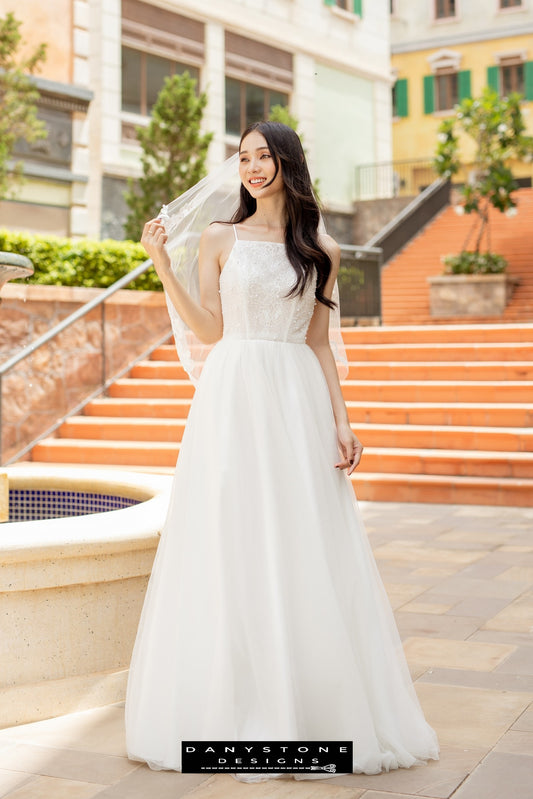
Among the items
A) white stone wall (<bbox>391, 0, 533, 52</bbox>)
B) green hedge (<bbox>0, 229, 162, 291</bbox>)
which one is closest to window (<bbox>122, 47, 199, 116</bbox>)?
green hedge (<bbox>0, 229, 162, 291</bbox>)

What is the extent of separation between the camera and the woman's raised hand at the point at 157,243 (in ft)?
10.5

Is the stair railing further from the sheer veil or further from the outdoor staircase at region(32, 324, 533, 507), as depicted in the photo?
the sheer veil

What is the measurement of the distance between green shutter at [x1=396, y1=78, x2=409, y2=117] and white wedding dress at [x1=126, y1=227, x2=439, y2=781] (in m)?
31.6

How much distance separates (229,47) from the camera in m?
21.9

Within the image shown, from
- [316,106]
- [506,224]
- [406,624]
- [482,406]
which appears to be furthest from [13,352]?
[316,106]

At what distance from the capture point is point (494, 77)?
32188 mm

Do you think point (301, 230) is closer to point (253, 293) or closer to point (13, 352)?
point (253, 293)

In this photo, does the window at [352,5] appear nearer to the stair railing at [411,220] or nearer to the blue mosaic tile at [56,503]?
the stair railing at [411,220]

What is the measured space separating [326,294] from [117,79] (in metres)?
16.9

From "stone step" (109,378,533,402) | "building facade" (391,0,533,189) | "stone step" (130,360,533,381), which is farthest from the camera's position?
"building facade" (391,0,533,189)

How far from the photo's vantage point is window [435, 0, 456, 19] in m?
33.2

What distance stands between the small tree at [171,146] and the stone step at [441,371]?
5.51 m

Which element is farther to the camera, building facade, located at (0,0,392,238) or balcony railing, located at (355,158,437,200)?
balcony railing, located at (355,158,437,200)

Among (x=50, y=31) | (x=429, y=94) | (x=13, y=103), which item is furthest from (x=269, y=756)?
(x=429, y=94)
